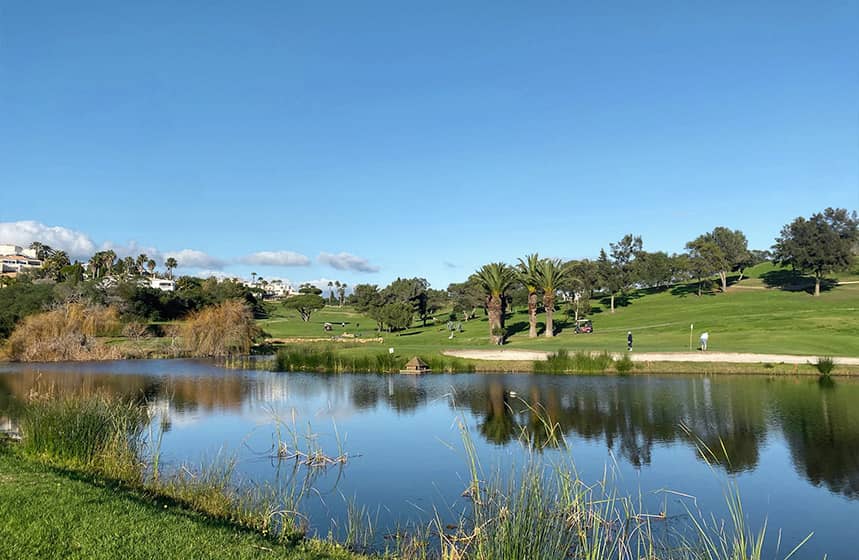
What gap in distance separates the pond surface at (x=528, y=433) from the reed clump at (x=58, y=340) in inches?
478

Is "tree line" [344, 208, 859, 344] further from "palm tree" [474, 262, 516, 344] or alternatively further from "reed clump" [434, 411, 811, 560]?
"reed clump" [434, 411, 811, 560]

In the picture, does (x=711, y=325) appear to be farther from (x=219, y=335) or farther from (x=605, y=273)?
(x=219, y=335)

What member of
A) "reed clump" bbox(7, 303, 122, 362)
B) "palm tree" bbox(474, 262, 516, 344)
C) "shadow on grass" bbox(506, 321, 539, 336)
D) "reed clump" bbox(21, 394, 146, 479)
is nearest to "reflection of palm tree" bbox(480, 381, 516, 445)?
"reed clump" bbox(21, 394, 146, 479)

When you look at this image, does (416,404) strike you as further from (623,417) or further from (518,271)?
(518,271)

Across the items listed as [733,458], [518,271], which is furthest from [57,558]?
[518,271]

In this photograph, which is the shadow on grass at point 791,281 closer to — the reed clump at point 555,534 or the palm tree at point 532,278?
the palm tree at point 532,278

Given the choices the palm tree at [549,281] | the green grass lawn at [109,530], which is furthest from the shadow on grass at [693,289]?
the green grass lawn at [109,530]

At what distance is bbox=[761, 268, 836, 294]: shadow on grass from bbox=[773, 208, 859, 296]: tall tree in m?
3.70

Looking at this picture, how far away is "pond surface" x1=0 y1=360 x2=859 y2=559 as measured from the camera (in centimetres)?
1411

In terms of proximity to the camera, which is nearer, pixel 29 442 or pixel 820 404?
pixel 29 442

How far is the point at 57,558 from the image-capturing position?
7582 millimetres

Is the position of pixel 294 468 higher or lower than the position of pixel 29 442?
lower

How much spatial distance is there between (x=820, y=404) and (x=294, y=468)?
21.8 meters

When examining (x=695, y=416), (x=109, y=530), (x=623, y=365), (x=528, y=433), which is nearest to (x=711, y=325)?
(x=623, y=365)
